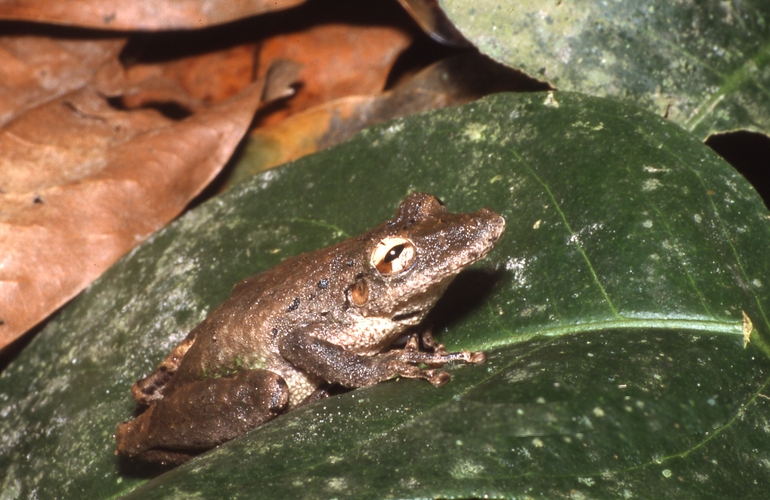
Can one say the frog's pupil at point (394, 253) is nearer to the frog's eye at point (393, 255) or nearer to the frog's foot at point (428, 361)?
the frog's eye at point (393, 255)

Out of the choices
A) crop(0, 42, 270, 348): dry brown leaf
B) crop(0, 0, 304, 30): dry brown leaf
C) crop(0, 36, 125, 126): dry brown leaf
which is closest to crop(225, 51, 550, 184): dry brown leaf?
crop(0, 42, 270, 348): dry brown leaf

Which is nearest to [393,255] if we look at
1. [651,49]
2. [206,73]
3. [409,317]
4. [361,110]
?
[409,317]

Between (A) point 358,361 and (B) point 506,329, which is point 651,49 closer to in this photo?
(B) point 506,329

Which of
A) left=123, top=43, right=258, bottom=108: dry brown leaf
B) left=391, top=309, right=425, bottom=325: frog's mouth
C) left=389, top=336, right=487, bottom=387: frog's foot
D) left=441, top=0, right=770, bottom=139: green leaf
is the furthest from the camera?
left=123, top=43, right=258, bottom=108: dry brown leaf

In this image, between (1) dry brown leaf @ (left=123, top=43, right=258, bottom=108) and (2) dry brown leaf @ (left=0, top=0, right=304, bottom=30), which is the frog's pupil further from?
(1) dry brown leaf @ (left=123, top=43, right=258, bottom=108)

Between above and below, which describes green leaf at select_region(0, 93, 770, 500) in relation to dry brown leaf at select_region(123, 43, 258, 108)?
above

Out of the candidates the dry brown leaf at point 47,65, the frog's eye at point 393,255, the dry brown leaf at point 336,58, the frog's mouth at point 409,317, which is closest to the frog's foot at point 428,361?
the frog's mouth at point 409,317
